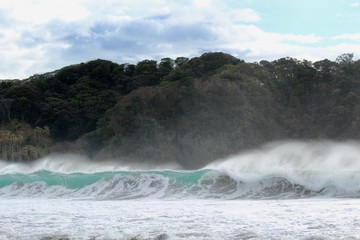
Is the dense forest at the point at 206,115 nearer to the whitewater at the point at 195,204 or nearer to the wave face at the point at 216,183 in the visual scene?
the whitewater at the point at 195,204

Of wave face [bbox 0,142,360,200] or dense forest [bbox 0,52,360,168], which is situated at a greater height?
dense forest [bbox 0,52,360,168]

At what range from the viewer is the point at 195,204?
15.9m

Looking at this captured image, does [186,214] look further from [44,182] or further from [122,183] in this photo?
[44,182]

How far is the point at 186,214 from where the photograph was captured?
13.1m

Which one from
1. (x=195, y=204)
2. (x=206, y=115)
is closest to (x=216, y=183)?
(x=195, y=204)

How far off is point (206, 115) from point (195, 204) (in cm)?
2730

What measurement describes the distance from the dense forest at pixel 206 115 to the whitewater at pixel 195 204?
14446 mm

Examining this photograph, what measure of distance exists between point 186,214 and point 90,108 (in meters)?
47.0

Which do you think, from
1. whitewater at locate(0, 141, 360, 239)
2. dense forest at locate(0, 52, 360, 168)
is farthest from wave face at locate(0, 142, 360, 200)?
dense forest at locate(0, 52, 360, 168)

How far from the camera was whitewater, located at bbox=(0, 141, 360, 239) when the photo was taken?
34.7 feet

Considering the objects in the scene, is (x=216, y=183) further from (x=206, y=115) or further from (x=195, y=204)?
(x=206, y=115)

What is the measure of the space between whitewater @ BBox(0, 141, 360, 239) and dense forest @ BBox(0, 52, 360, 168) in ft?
47.4

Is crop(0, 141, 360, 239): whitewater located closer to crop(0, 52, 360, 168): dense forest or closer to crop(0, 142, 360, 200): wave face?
crop(0, 142, 360, 200): wave face

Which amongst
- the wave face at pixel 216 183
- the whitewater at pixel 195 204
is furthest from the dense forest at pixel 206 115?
the wave face at pixel 216 183
